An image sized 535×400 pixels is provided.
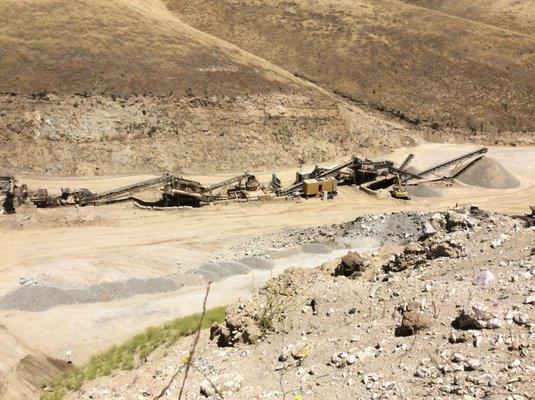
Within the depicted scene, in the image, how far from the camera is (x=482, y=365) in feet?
26.8

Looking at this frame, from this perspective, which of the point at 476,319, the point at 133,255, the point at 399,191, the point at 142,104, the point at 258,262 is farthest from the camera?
the point at 142,104

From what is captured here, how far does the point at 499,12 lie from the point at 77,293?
2986 inches

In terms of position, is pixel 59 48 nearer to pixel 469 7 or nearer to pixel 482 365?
pixel 482 365

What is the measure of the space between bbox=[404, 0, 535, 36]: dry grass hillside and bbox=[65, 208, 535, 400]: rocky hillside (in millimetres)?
66933

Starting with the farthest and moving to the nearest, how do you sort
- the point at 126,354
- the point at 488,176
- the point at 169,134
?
the point at 169,134 → the point at 488,176 → the point at 126,354

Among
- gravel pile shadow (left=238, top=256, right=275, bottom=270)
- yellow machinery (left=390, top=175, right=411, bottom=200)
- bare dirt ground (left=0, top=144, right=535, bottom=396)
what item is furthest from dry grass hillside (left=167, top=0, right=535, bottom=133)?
gravel pile shadow (left=238, top=256, right=275, bottom=270)

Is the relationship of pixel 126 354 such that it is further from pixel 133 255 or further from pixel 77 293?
pixel 133 255

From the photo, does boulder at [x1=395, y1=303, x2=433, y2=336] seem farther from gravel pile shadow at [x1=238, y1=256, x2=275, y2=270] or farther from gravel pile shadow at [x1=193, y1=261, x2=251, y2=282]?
gravel pile shadow at [x1=238, y1=256, x2=275, y2=270]

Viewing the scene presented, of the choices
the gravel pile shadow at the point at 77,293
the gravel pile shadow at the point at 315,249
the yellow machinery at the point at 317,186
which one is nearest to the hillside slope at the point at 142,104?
the yellow machinery at the point at 317,186

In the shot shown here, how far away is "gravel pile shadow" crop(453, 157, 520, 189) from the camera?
3825cm

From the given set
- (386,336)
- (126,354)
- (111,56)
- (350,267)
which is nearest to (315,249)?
(350,267)

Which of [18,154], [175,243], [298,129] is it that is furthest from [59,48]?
[175,243]

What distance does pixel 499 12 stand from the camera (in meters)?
76.1

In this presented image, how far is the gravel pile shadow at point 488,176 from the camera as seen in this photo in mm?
38250
